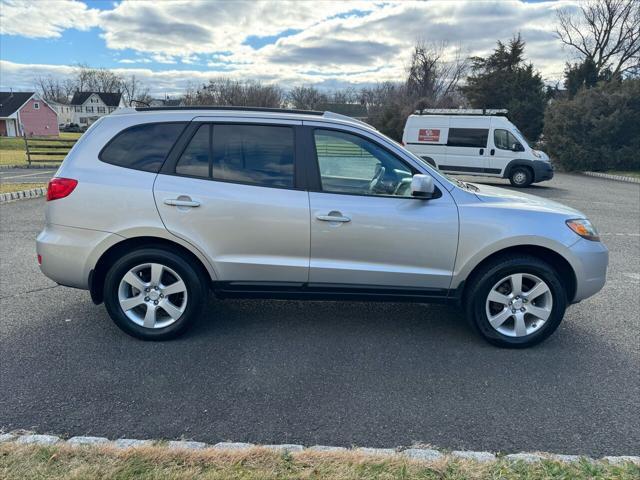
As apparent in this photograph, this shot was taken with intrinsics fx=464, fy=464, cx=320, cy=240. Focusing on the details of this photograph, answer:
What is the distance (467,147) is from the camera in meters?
16.4

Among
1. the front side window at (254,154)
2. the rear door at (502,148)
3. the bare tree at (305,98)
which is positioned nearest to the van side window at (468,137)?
the rear door at (502,148)

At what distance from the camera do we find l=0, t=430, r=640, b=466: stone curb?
2.49 meters

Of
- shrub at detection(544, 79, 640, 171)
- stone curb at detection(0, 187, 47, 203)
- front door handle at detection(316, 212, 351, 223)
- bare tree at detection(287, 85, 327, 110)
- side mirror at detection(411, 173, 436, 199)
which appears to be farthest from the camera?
bare tree at detection(287, 85, 327, 110)

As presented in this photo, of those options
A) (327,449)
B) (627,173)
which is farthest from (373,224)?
(627,173)

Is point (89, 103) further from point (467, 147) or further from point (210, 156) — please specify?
point (210, 156)

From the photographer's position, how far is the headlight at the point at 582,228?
385cm

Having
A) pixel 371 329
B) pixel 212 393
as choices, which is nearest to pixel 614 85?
pixel 371 329

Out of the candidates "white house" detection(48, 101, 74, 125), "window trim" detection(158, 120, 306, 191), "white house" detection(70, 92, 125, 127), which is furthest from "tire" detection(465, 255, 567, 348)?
"white house" detection(48, 101, 74, 125)

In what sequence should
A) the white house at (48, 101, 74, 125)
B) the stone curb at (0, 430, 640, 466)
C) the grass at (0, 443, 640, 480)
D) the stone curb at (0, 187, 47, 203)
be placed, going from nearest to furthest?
the grass at (0, 443, 640, 480)
the stone curb at (0, 430, 640, 466)
the stone curb at (0, 187, 47, 203)
the white house at (48, 101, 74, 125)

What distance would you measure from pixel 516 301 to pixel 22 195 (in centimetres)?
1185

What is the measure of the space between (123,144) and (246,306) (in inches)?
76.3

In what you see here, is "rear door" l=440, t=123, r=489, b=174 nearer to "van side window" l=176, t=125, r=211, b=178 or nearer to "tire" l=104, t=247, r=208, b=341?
"van side window" l=176, t=125, r=211, b=178

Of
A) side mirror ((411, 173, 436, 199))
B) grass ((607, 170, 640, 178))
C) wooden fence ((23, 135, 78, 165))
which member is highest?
side mirror ((411, 173, 436, 199))

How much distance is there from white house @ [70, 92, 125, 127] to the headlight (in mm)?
95657
